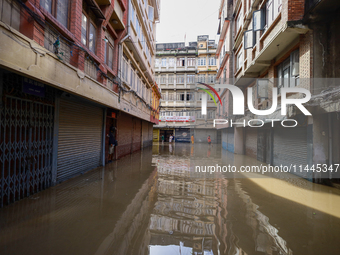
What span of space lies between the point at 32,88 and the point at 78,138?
294 centimetres

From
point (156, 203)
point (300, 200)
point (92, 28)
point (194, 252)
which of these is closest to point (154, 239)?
point (194, 252)

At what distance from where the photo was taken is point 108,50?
9.60m

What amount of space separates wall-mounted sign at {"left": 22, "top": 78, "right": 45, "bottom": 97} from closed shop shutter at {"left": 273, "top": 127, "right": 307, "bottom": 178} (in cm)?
950

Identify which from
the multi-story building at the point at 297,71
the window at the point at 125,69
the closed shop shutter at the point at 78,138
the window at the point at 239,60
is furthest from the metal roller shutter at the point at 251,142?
the closed shop shutter at the point at 78,138

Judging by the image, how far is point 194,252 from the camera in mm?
3061

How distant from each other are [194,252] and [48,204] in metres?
3.66

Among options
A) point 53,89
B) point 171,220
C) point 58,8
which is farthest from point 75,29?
point 171,220

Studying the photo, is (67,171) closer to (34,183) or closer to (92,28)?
(34,183)

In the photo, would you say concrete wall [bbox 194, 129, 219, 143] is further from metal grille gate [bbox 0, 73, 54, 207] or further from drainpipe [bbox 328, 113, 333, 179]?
metal grille gate [bbox 0, 73, 54, 207]

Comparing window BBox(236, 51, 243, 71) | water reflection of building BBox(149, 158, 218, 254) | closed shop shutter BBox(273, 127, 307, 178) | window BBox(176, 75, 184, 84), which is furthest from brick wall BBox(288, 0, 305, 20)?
window BBox(176, 75, 184, 84)

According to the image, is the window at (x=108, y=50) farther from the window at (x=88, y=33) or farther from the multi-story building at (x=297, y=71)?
the multi-story building at (x=297, y=71)

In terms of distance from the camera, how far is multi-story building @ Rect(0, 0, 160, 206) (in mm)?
4219

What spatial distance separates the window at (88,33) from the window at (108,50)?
2.87 feet

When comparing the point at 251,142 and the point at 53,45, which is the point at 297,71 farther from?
the point at 53,45
